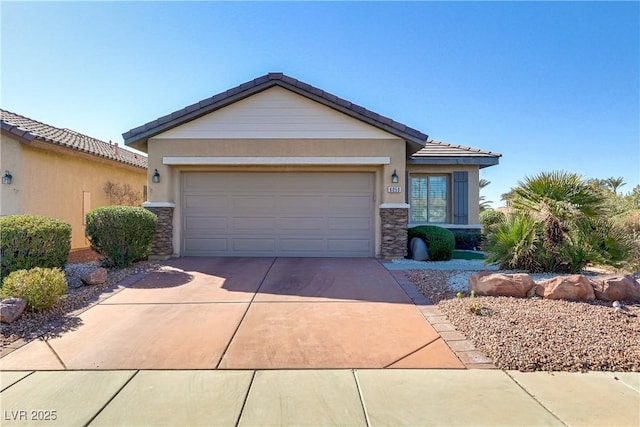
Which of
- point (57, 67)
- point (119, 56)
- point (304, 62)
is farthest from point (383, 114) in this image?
point (57, 67)

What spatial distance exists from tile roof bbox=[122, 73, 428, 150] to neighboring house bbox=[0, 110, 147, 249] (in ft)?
10.7

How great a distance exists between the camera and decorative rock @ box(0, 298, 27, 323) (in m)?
4.69

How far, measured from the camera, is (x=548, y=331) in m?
4.35

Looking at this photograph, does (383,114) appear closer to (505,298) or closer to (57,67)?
(505,298)

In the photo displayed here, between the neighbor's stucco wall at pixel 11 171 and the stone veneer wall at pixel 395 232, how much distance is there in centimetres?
1086

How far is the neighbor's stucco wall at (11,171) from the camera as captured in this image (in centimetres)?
975

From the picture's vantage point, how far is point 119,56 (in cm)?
1009

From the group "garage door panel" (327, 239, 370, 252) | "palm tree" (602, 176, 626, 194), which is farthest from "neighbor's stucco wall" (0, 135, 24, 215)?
"palm tree" (602, 176, 626, 194)

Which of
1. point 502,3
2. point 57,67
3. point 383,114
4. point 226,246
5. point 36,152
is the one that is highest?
point 502,3

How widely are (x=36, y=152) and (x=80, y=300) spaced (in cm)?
749

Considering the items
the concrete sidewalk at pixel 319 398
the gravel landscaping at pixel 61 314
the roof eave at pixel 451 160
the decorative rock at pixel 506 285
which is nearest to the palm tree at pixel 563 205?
the decorative rock at pixel 506 285

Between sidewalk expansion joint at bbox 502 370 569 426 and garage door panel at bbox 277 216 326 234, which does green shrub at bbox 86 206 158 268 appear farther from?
sidewalk expansion joint at bbox 502 370 569 426

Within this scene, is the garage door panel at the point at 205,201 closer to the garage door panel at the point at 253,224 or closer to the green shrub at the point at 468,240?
the garage door panel at the point at 253,224

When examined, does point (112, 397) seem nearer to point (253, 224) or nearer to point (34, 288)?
point (34, 288)
